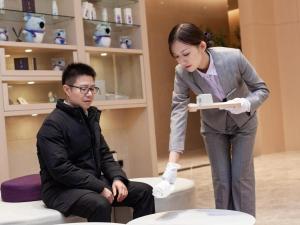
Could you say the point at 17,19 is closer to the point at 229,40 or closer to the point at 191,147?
the point at 191,147

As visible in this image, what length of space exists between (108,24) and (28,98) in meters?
1.15

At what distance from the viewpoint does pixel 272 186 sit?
170 inches

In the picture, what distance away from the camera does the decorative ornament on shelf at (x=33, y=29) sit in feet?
12.6

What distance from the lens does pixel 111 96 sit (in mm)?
4480

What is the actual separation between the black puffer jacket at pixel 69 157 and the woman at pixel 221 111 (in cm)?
51

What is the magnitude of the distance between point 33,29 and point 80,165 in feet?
5.81

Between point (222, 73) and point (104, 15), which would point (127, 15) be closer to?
point (104, 15)

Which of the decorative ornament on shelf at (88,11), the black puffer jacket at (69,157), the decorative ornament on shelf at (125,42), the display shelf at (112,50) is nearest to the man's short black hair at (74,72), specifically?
the black puffer jacket at (69,157)

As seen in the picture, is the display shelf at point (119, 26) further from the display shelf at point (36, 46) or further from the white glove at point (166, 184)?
the white glove at point (166, 184)

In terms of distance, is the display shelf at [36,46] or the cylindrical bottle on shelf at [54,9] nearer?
the display shelf at [36,46]

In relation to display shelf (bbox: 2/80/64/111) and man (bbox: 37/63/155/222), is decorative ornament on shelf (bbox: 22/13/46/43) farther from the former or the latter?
man (bbox: 37/63/155/222)

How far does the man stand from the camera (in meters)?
2.34

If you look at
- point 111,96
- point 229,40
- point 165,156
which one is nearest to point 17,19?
point 111,96

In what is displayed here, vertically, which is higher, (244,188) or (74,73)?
(74,73)
